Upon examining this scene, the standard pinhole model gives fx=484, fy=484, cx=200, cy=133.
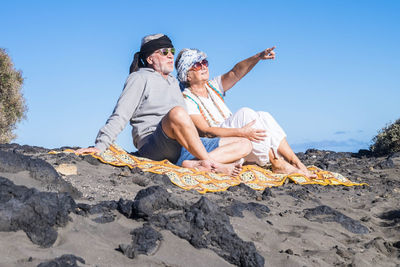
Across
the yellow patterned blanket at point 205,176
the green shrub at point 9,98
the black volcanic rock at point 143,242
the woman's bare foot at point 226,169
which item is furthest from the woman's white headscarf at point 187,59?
the green shrub at point 9,98

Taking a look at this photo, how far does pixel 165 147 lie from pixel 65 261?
4.21m

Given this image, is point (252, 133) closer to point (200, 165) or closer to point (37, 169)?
point (200, 165)

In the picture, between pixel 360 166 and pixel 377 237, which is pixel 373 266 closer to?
pixel 377 237

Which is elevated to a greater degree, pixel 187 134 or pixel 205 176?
pixel 187 134

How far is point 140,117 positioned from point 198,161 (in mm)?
1188

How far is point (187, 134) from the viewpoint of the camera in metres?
6.55

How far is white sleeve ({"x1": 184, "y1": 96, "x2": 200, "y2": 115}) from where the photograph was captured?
7504 mm

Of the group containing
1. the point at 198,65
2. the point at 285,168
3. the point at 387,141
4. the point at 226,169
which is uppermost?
the point at 198,65

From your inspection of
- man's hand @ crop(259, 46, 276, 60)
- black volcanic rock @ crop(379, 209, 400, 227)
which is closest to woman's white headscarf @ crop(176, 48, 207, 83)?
man's hand @ crop(259, 46, 276, 60)

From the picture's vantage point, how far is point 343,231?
516 centimetres

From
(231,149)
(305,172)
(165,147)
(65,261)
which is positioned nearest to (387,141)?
(305,172)

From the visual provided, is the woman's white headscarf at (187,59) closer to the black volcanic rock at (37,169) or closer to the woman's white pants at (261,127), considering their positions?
the woman's white pants at (261,127)

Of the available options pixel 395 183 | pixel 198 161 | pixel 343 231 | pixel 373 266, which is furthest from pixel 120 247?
pixel 395 183

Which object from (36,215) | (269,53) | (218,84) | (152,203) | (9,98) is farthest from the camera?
(9,98)
